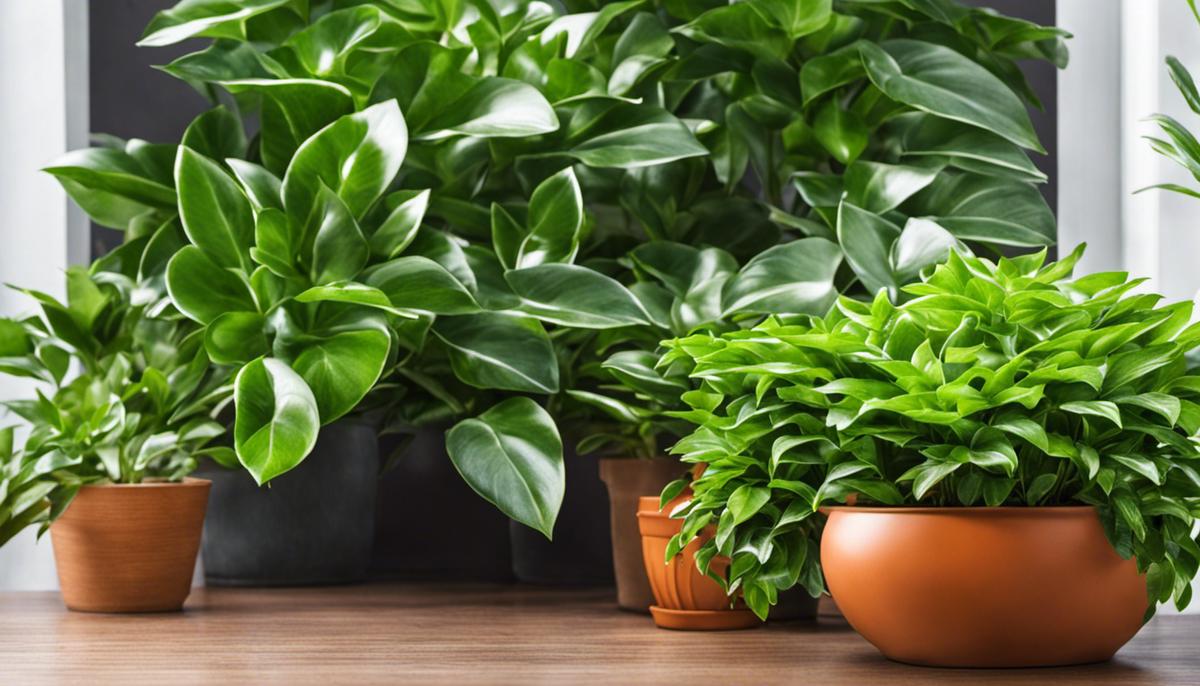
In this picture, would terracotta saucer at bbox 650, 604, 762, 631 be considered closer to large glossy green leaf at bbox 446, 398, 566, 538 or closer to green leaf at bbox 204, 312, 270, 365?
large glossy green leaf at bbox 446, 398, 566, 538

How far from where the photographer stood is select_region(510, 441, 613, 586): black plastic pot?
1.32 metres

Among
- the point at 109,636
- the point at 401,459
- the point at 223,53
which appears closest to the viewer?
the point at 109,636

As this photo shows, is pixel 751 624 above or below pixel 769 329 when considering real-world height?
below

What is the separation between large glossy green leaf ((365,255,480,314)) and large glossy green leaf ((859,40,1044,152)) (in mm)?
440

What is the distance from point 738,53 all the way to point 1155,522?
69 centimetres

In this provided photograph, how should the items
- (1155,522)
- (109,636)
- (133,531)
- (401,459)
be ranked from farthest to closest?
(401,459)
(133,531)
(109,636)
(1155,522)

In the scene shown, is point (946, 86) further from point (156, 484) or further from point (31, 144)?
point (31, 144)

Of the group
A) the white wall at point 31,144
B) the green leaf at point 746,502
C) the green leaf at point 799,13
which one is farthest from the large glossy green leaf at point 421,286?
the white wall at point 31,144

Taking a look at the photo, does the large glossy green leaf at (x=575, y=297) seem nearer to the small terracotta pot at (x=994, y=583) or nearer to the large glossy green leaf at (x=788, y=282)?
the large glossy green leaf at (x=788, y=282)

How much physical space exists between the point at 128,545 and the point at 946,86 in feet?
2.88

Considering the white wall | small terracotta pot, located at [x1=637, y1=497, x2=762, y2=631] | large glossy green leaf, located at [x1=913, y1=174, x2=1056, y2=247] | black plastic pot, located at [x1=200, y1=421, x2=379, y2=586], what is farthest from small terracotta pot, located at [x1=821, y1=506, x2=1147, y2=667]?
the white wall

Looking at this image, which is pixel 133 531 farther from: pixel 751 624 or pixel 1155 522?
pixel 1155 522

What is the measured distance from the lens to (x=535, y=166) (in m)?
1.20

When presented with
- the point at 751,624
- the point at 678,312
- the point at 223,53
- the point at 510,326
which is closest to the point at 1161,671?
the point at 751,624
